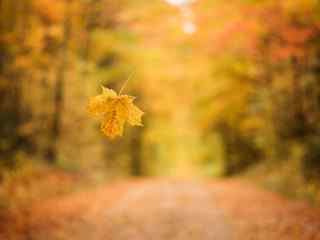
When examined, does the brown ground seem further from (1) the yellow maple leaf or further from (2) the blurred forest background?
(1) the yellow maple leaf

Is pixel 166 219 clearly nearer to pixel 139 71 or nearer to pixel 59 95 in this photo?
pixel 59 95

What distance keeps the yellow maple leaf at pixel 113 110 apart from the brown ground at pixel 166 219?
14.1ft

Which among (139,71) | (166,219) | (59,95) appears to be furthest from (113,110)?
(139,71)

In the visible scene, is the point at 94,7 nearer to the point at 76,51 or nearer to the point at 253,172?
the point at 76,51

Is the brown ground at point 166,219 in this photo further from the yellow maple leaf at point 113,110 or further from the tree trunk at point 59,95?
the yellow maple leaf at point 113,110

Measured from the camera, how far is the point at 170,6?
51.4 feet

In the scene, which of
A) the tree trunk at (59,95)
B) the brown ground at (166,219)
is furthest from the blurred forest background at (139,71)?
the brown ground at (166,219)

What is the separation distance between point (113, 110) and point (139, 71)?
1843 centimetres

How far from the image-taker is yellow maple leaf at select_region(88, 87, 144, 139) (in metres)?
4.46

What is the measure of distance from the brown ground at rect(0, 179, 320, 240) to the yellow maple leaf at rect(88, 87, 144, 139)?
4.31 meters

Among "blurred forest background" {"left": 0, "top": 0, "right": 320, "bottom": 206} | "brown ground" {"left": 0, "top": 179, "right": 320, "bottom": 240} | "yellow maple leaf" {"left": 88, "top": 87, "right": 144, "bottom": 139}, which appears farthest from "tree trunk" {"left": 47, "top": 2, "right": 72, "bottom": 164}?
"yellow maple leaf" {"left": 88, "top": 87, "right": 144, "bottom": 139}

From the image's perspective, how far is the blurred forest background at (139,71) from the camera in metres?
12.6

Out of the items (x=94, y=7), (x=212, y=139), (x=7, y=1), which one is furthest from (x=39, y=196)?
(x=212, y=139)

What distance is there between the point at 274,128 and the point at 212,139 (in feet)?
48.6
